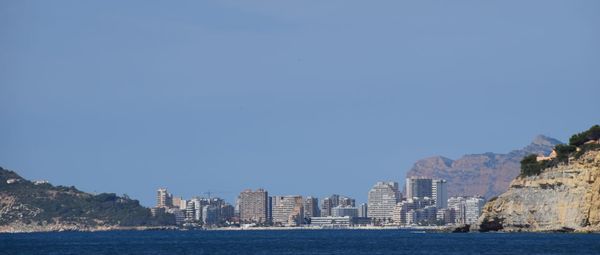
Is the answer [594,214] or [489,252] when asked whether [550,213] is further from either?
[489,252]

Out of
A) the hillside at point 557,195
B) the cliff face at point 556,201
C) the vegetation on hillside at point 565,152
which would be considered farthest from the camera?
the vegetation on hillside at point 565,152

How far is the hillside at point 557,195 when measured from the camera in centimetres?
12838

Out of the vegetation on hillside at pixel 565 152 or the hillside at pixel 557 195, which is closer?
the hillside at pixel 557 195

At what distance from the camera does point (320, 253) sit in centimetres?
10919

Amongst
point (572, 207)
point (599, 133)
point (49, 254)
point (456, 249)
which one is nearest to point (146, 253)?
point (49, 254)

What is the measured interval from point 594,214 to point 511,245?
20503 mm

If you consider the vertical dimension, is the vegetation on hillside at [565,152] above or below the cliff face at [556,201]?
above

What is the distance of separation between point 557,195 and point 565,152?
12.3 m

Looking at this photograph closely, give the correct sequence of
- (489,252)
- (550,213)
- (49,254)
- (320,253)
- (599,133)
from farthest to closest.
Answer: (599,133) → (550,213) → (49,254) → (320,253) → (489,252)

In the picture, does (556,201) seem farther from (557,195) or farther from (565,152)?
(565,152)

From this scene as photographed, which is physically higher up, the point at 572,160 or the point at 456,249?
the point at 572,160

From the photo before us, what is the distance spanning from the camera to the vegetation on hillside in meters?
141

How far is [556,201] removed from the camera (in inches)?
5271

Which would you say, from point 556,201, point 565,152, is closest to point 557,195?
point 556,201
